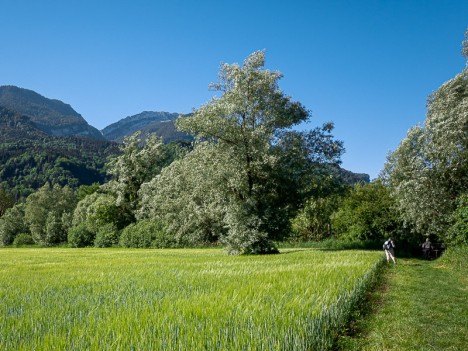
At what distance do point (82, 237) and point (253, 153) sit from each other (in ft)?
141

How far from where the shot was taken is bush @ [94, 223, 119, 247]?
55.0 metres

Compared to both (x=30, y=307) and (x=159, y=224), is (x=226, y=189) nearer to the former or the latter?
(x=30, y=307)

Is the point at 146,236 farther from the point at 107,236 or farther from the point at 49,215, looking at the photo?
the point at 49,215

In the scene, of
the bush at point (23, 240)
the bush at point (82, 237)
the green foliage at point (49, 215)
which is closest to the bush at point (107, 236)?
the bush at point (82, 237)

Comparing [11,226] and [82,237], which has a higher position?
[82,237]

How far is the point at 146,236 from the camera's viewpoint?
5006cm

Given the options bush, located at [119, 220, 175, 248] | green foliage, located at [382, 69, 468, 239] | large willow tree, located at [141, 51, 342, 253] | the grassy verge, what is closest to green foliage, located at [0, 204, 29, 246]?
bush, located at [119, 220, 175, 248]

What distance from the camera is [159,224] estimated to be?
166 ft

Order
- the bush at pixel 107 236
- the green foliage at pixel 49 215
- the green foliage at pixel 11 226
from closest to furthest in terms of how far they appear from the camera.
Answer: the bush at pixel 107 236
the green foliage at pixel 49 215
the green foliage at pixel 11 226

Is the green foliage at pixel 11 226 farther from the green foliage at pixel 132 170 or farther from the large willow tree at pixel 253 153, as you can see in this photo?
the large willow tree at pixel 253 153

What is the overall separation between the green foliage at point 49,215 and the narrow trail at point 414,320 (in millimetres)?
74416

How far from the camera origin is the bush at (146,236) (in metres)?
49.1

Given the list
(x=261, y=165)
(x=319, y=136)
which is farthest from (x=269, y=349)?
(x=319, y=136)

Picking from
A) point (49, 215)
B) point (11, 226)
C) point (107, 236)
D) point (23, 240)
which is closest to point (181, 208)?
point (107, 236)
